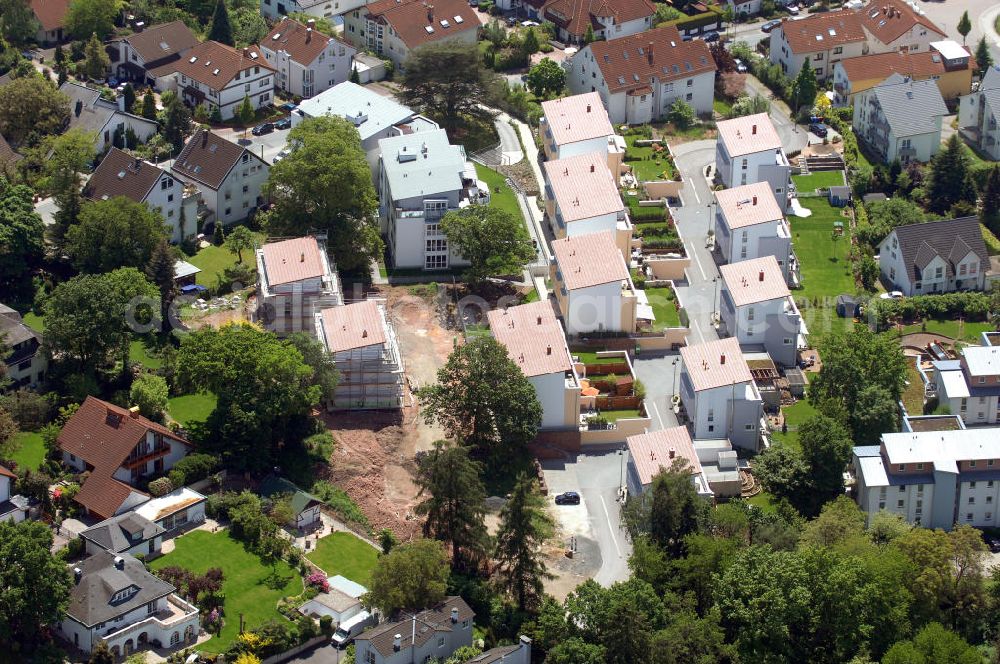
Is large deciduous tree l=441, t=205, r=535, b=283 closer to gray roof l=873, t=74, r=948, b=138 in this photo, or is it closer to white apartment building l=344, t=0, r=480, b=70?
white apartment building l=344, t=0, r=480, b=70

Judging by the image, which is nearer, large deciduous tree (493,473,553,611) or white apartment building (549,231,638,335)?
large deciduous tree (493,473,553,611)

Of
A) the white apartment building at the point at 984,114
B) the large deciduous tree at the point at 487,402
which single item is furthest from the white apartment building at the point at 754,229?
the white apartment building at the point at 984,114

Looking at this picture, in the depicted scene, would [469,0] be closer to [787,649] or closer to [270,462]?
[270,462]

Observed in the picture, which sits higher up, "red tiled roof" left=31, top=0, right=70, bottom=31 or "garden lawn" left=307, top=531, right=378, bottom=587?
"red tiled roof" left=31, top=0, right=70, bottom=31

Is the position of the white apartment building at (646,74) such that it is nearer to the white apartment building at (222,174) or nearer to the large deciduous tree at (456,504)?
the white apartment building at (222,174)

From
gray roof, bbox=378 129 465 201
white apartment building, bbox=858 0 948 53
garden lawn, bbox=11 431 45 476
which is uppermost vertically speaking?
gray roof, bbox=378 129 465 201

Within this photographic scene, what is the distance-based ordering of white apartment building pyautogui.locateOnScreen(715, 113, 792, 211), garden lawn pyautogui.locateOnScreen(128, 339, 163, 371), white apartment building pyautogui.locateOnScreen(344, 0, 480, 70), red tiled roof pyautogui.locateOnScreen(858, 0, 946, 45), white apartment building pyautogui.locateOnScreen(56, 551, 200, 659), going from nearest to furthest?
white apartment building pyautogui.locateOnScreen(56, 551, 200, 659) < garden lawn pyautogui.locateOnScreen(128, 339, 163, 371) < white apartment building pyautogui.locateOnScreen(715, 113, 792, 211) < white apartment building pyautogui.locateOnScreen(344, 0, 480, 70) < red tiled roof pyautogui.locateOnScreen(858, 0, 946, 45)

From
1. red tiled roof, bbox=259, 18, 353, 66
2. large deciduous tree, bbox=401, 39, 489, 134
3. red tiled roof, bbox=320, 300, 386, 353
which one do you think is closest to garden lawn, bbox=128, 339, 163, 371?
red tiled roof, bbox=320, 300, 386, 353

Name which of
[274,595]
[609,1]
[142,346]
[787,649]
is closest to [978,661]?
[787,649]
